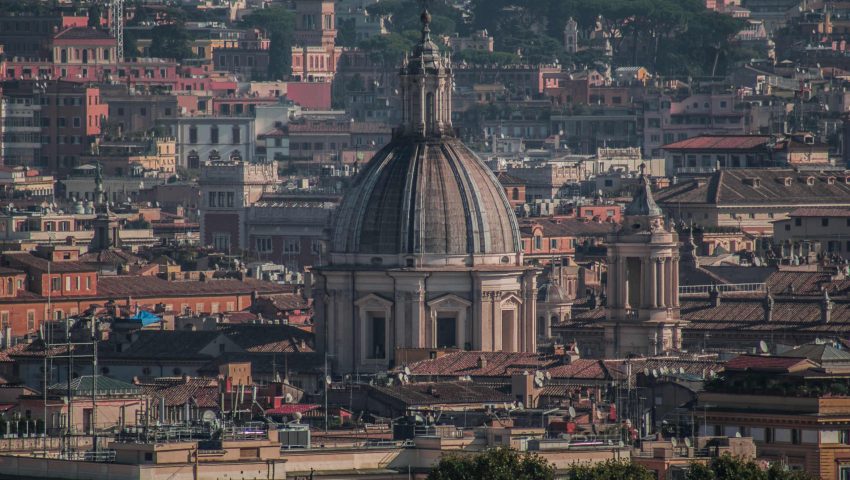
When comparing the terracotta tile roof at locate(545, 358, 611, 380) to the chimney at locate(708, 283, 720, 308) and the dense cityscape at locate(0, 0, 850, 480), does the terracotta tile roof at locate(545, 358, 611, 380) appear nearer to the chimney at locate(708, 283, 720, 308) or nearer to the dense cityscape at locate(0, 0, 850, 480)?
the dense cityscape at locate(0, 0, 850, 480)

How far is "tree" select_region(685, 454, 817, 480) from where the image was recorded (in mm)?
79062

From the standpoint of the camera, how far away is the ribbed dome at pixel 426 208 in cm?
12000

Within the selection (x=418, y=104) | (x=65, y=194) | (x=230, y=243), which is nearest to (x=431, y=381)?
(x=418, y=104)

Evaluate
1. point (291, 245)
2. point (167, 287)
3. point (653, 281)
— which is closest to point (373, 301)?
point (653, 281)

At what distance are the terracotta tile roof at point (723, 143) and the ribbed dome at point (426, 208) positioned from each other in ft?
197

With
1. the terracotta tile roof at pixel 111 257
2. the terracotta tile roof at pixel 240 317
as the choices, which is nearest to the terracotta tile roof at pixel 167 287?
the terracotta tile roof at pixel 240 317

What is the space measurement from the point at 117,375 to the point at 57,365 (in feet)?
5.08

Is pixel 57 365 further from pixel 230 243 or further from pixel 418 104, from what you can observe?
pixel 230 243

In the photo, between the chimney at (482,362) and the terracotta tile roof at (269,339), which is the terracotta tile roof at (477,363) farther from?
the terracotta tile roof at (269,339)

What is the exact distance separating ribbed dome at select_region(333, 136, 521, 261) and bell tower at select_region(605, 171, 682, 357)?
266 cm

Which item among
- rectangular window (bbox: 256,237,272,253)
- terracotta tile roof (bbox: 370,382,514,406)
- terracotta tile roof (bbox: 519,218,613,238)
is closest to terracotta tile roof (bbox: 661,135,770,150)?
terracotta tile roof (bbox: 519,218,613,238)

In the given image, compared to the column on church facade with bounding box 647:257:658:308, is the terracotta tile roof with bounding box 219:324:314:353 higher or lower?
lower

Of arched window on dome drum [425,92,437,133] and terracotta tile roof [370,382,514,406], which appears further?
arched window on dome drum [425,92,437,133]

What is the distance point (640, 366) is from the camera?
11119cm
